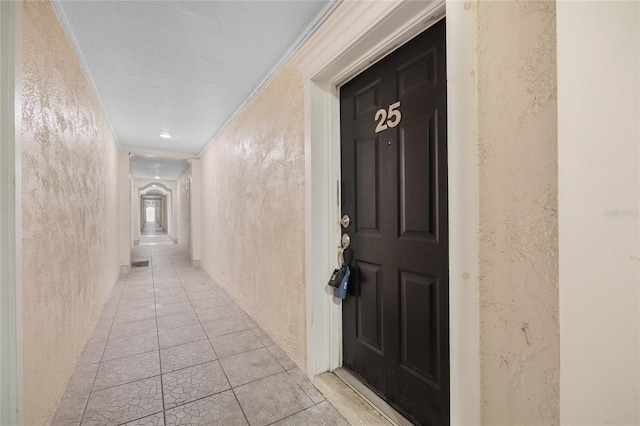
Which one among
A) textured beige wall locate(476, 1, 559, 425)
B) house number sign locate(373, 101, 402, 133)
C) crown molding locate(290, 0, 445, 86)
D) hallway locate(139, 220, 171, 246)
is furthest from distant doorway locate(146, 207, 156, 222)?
textured beige wall locate(476, 1, 559, 425)

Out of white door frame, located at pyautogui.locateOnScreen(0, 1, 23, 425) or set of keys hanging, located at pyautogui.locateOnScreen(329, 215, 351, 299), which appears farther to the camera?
set of keys hanging, located at pyautogui.locateOnScreen(329, 215, 351, 299)

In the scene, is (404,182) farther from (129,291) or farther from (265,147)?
(129,291)

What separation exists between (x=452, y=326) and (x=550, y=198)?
0.52 metres

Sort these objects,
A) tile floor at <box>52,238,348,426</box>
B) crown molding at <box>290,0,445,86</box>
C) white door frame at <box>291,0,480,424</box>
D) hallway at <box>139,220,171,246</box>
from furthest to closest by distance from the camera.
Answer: hallway at <box>139,220,171,246</box> → tile floor at <box>52,238,348,426</box> → crown molding at <box>290,0,445,86</box> → white door frame at <box>291,0,480,424</box>

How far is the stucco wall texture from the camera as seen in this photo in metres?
1.12

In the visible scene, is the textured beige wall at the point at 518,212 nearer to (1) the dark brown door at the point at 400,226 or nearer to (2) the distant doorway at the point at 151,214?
(1) the dark brown door at the point at 400,226

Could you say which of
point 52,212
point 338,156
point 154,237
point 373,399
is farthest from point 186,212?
point 373,399

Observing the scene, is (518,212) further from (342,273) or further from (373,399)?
(373,399)

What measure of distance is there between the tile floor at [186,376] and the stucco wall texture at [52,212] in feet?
0.56

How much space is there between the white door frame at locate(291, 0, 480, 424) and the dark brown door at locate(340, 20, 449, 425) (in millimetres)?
86

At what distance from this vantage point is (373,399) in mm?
1436

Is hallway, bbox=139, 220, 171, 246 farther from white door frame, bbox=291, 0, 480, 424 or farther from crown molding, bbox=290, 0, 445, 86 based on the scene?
crown molding, bbox=290, 0, 445, 86

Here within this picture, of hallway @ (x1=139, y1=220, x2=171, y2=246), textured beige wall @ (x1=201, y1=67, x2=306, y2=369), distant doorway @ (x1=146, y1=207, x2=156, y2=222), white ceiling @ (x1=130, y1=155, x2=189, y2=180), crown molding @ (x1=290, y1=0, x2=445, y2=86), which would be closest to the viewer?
crown molding @ (x1=290, y1=0, x2=445, y2=86)

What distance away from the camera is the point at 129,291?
144 inches
